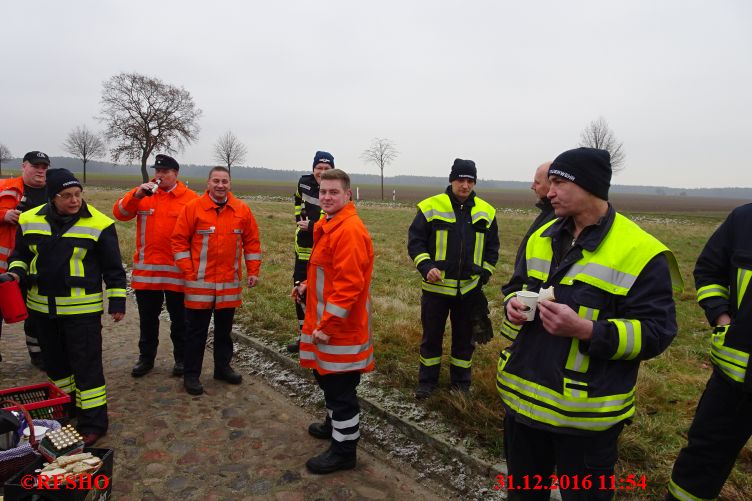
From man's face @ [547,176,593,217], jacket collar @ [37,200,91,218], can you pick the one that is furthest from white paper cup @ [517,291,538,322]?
jacket collar @ [37,200,91,218]

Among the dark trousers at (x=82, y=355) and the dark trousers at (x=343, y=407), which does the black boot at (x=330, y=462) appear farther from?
the dark trousers at (x=82, y=355)

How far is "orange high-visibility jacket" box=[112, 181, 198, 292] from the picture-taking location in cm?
529

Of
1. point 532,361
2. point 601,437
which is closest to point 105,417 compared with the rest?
point 532,361

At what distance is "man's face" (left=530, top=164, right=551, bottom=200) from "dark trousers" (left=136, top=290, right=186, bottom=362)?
13.5ft

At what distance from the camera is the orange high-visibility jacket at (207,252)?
493 centimetres

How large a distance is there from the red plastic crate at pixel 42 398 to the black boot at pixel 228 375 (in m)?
1.53

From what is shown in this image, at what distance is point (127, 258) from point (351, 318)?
33.2ft

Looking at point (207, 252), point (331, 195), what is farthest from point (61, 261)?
point (331, 195)

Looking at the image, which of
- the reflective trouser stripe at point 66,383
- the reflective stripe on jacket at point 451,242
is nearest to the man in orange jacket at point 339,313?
the reflective stripe on jacket at point 451,242

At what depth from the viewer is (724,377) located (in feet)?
9.06

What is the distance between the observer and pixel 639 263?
225 centimetres

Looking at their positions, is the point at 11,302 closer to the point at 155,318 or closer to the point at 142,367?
the point at 155,318

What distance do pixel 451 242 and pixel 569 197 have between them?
7.49 ft

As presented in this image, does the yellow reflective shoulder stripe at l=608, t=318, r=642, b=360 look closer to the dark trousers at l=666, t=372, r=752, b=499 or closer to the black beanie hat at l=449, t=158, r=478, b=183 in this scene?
the dark trousers at l=666, t=372, r=752, b=499
